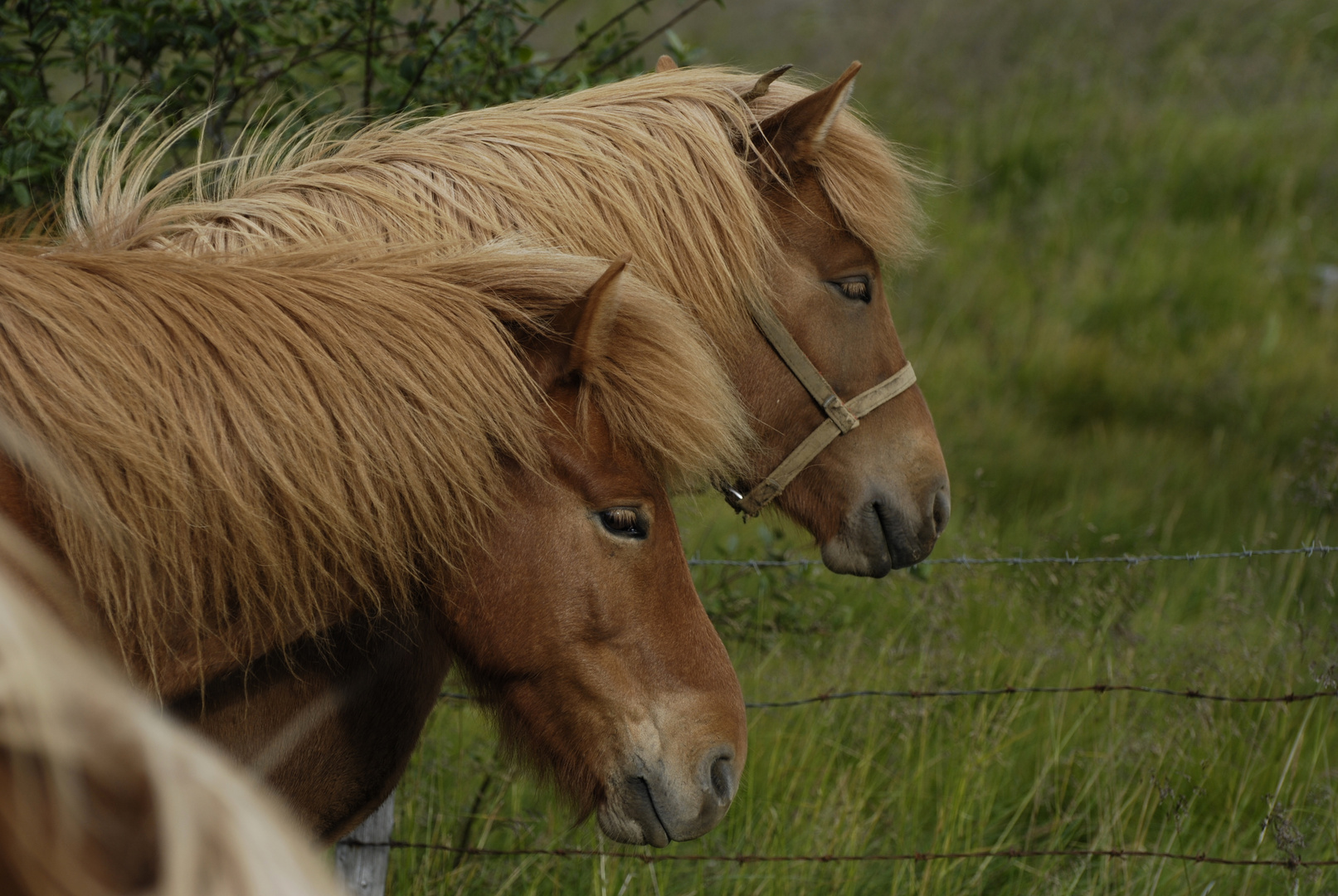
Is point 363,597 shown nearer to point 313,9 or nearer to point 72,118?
point 313,9

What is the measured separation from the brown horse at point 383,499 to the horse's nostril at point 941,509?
1055 mm

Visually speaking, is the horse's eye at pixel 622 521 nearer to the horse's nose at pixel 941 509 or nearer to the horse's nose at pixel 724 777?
the horse's nose at pixel 724 777

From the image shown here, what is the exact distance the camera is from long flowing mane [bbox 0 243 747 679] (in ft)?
4.86

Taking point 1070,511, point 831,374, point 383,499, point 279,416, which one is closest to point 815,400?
point 831,374

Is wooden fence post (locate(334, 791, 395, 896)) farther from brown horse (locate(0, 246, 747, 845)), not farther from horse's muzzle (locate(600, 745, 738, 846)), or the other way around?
horse's muzzle (locate(600, 745, 738, 846))

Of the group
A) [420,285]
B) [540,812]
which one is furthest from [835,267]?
[540,812]

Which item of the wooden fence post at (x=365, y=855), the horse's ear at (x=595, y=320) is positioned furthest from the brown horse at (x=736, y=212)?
the wooden fence post at (x=365, y=855)

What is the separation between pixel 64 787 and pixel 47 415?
1040 mm

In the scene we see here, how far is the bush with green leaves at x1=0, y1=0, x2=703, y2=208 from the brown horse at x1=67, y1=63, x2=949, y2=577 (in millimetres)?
418

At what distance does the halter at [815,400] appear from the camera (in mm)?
2699

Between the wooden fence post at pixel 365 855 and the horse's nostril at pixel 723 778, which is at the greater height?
the horse's nostril at pixel 723 778

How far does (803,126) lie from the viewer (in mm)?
2756

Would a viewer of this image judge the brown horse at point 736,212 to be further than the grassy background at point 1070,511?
No

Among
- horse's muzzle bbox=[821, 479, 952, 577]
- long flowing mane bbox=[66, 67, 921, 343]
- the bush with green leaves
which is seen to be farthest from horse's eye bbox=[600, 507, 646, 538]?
the bush with green leaves
